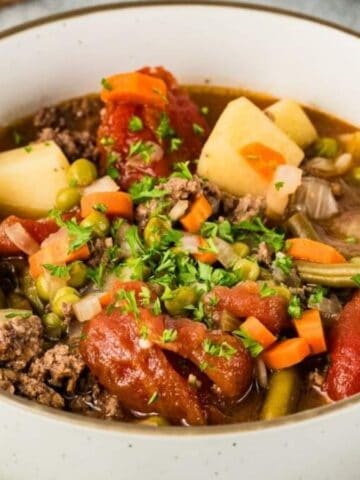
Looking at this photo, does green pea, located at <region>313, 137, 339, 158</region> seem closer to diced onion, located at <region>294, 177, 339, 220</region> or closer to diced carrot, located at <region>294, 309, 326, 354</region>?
diced onion, located at <region>294, 177, 339, 220</region>

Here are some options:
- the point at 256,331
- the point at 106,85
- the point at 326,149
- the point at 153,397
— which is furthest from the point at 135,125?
the point at 153,397

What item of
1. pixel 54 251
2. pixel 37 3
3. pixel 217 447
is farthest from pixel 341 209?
pixel 37 3

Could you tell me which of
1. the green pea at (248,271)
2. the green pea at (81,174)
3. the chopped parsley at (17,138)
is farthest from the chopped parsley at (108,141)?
the green pea at (248,271)

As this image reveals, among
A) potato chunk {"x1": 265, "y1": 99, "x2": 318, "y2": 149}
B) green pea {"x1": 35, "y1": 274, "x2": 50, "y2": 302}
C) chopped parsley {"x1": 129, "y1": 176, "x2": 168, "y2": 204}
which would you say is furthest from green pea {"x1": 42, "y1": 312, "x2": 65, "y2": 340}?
potato chunk {"x1": 265, "y1": 99, "x2": 318, "y2": 149}

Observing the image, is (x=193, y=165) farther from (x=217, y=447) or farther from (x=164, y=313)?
(x=217, y=447)

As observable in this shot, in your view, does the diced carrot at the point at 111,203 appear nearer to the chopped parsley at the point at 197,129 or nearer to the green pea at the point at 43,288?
the green pea at the point at 43,288

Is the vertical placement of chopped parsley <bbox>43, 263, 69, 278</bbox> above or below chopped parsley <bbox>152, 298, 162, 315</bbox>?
below
